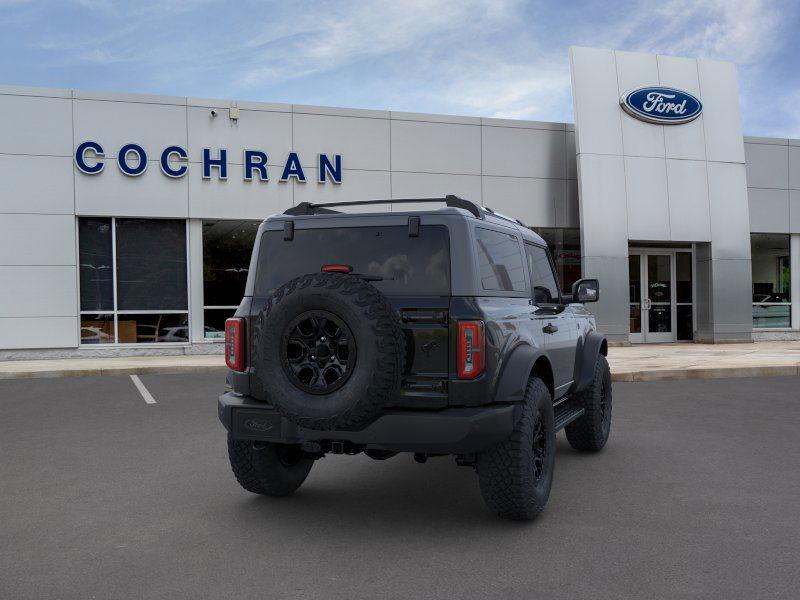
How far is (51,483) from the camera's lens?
6.07 metres

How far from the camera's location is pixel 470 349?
14.9ft

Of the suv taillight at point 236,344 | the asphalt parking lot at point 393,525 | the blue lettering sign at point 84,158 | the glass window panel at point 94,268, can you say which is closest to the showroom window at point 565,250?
the glass window panel at point 94,268

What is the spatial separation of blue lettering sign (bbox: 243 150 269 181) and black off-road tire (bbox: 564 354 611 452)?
13.1m

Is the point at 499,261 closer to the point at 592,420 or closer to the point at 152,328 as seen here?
the point at 592,420

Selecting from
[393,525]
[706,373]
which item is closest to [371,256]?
[393,525]

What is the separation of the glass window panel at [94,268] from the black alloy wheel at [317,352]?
14804 millimetres

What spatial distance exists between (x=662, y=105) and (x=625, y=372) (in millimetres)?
10239

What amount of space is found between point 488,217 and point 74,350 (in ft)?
48.4

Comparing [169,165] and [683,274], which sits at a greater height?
[169,165]

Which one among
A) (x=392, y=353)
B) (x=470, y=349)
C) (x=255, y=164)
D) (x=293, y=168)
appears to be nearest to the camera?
(x=392, y=353)

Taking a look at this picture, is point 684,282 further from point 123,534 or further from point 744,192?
point 123,534

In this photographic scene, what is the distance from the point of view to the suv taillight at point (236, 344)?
5.02 meters

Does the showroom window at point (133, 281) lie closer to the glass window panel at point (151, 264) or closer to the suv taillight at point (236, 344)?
the glass window panel at point (151, 264)

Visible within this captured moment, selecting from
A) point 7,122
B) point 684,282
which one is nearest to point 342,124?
point 7,122
